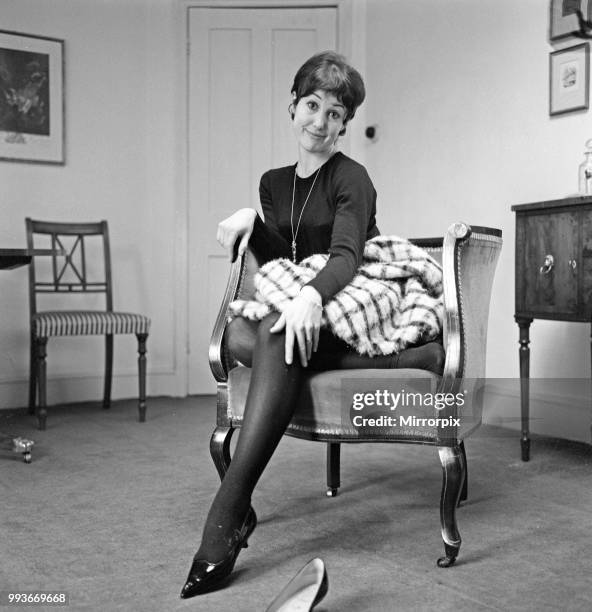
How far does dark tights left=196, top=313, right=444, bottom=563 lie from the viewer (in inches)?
61.1

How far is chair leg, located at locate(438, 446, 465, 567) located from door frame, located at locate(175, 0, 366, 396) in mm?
2923

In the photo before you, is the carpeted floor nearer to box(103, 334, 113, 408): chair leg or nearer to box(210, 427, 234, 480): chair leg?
box(210, 427, 234, 480): chair leg

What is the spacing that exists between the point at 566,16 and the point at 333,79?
5.85 feet

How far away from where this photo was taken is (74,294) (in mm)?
4215

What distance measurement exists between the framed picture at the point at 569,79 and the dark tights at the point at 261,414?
1866mm

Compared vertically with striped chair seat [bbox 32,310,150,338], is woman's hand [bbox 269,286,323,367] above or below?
above

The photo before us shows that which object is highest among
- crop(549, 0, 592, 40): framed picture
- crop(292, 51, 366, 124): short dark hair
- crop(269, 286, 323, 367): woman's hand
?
crop(549, 0, 592, 40): framed picture

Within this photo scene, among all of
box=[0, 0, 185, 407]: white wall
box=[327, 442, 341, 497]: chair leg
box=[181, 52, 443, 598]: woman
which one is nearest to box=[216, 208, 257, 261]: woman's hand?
box=[181, 52, 443, 598]: woman

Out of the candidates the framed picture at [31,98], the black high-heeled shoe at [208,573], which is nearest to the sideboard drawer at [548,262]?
the black high-heeled shoe at [208,573]

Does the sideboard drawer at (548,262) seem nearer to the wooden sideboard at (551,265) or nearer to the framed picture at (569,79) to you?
the wooden sideboard at (551,265)

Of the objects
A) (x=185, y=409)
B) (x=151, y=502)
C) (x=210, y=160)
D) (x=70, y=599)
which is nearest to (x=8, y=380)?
(x=185, y=409)

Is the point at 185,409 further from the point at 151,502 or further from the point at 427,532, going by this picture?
the point at 427,532

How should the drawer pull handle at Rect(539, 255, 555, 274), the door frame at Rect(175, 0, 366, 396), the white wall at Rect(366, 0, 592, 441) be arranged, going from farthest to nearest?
the door frame at Rect(175, 0, 366, 396) → the white wall at Rect(366, 0, 592, 441) → the drawer pull handle at Rect(539, 255, 555, 274)

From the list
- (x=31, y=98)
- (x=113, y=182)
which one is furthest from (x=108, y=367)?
(x=31, y=98)
